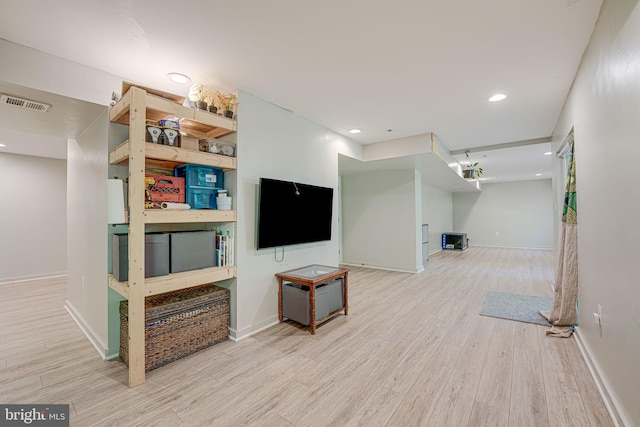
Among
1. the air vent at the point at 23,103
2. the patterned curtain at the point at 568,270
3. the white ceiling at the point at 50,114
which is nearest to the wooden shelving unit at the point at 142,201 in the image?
the white ceiling at the point at 50,114

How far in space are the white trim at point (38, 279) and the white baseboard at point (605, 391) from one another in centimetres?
780

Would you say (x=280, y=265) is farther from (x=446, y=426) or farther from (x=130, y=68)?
(x=130, y=68)

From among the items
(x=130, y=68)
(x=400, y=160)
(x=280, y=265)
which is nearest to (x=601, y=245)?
(x=280, y=265)

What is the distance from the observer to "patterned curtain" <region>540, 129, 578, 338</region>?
106 inches

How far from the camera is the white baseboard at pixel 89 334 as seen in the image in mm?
2391

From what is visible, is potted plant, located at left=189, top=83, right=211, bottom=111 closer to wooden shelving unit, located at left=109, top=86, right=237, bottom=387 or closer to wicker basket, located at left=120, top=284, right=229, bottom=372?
wooden shelving unit, located at left=109, top=86, right=237, bottom=387

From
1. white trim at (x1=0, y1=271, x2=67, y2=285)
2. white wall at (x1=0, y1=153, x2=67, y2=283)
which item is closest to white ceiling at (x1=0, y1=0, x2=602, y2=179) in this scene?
white wall at (x1=0, y1=153, x2=67, y2=283)

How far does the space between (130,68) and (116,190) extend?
1.10m

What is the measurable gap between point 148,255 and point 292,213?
1.50 metres

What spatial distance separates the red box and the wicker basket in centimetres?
90

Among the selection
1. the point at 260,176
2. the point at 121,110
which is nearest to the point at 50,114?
the point at 121,110

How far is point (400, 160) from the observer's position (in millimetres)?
4844

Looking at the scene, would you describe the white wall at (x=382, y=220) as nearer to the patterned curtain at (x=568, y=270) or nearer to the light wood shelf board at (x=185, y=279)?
the patterned curtain at (x=568, y=270)

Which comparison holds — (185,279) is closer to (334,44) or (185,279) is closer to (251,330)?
(251,330)
